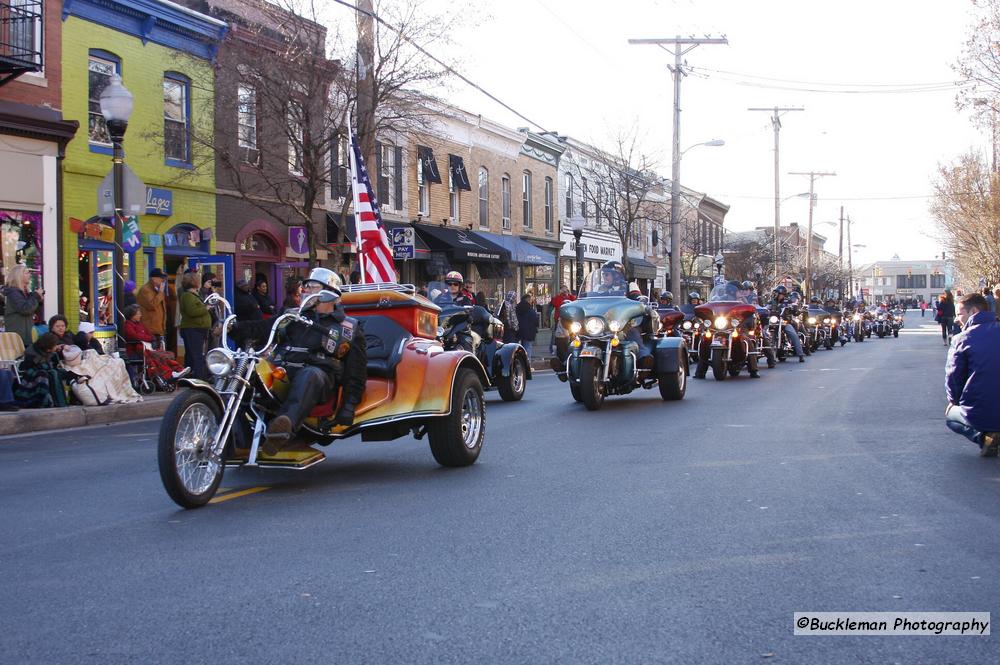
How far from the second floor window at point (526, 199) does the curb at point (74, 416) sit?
27351 mm

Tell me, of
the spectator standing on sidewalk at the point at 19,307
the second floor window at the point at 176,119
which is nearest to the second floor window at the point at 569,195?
the second floor window at the point at 176,119

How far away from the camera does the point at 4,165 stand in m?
18.0

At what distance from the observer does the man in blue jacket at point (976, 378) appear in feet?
27.8

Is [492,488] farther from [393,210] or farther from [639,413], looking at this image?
[393,210]

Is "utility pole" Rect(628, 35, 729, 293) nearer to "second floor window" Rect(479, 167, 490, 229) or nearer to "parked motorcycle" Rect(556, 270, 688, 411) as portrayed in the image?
"second floor window" Rect(479, 167, 490, 229)

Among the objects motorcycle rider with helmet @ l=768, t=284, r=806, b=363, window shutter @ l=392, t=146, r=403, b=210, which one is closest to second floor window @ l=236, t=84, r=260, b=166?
window shutter @ l=392, t=146, r=403, b=210

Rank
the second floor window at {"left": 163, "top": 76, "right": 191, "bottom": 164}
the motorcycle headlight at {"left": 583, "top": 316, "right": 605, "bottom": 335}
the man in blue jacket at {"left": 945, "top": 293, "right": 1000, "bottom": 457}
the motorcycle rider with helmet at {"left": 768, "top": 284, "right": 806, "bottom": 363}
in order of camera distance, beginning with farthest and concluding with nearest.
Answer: the motorcycle rider with helmet at {"left": 768, "top": 284, "right": 806, "bottom": 363}
the second floor window at {"left": 163, "top": 76, "right": 191, "bottom": 164}
the motorcycle headlight at {"left": 583, "top": 316, "right": 605, "bottom": 335}
the man in blue jacket at {"left": 945, "top": 293, "right": 1000, "bottom": 457}

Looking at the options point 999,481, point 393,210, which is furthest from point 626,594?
point 393,210

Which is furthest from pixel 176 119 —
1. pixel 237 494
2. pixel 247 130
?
pixel 237 494

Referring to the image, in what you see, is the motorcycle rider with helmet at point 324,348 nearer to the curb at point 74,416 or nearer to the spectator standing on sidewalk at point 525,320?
the curb at point 74,416

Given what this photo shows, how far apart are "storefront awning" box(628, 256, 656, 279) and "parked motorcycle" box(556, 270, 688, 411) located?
34955mm

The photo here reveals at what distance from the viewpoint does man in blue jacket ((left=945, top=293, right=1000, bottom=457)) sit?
27.8 ft

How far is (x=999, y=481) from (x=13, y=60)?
16.0 meters

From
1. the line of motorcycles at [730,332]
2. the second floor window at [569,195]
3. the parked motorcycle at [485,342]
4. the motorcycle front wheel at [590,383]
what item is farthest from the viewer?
the second floor window at [569,195]
